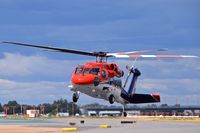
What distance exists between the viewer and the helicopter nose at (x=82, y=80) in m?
61.5

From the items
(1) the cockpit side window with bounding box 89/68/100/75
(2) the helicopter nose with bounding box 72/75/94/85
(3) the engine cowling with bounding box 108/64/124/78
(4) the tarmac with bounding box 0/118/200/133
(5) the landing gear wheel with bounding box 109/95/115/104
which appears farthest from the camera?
(4) the tarmac with bounding box 0/118/200/133

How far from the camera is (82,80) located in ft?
203

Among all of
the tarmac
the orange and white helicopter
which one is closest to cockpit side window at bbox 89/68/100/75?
the orange and white helicopter

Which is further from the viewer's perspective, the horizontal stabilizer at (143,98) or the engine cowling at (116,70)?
the horizontal stabilizer at (143,98)

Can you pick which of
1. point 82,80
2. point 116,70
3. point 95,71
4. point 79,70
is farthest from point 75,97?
point 116,70

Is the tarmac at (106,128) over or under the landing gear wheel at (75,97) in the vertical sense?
under

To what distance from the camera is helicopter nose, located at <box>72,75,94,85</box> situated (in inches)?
2421

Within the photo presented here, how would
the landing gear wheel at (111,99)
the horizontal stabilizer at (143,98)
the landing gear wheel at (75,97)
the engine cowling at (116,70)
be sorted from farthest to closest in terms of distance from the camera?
1. the horizontal stabilizer at (143,98)
2. the engine cowling at (116,70)
3. the landing gear wheel at (111,99)
4. the landing gear wheel at (75,97)

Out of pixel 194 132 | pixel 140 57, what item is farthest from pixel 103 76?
pixel 194 132

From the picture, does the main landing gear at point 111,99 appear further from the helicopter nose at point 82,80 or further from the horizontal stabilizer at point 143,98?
the horizontal stabilizer at point 143,98

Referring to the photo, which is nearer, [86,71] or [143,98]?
[86,71]

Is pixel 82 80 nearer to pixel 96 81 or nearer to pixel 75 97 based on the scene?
pixel 96 81

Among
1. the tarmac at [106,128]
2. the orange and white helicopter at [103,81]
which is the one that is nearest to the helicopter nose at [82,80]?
the orange and white helicopter at [103,81]

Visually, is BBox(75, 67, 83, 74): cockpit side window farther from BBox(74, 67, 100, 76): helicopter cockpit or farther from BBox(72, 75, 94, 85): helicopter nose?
BBox(72, 75, 94, 85): helicopter nose
